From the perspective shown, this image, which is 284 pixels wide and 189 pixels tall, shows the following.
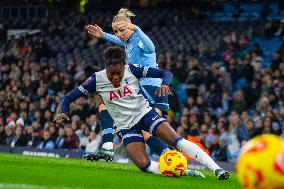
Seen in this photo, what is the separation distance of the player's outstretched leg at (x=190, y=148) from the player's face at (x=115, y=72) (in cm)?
89

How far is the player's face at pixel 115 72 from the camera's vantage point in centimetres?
1015

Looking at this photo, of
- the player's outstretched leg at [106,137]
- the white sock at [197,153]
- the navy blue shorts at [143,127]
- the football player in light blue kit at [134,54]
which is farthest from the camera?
the player's outstretched leg at [106,137]

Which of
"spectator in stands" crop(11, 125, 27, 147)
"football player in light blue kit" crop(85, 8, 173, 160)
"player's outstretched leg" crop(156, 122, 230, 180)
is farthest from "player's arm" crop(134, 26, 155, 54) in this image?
"spectator in stands" crop(11, 125, 27, 147)

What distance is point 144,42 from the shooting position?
38.2 feet

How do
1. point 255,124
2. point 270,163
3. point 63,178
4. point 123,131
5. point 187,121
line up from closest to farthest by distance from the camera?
1. point 270,163
2. point 63,178
3. point 123,131
4. point 255,124
5. point 187,121

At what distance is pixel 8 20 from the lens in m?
33.0

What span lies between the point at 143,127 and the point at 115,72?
96cm

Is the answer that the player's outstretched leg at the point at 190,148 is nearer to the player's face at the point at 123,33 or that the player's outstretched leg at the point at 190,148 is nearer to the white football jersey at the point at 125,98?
the white football jersey at the point at 125,98

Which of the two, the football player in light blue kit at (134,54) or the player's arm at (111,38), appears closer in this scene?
the football player in light blue kit at (134,54)

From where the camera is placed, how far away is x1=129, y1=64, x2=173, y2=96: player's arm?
9.70m

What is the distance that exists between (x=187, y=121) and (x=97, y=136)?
8.47ft

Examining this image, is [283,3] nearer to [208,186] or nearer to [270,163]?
[208,186]

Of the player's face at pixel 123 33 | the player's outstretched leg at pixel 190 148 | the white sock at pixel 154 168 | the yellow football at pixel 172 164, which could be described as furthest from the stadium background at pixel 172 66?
the player's outstretched leg at pixel 190 148

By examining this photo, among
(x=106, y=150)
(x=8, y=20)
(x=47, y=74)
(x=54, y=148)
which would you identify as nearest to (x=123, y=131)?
(x=106, y=150)
